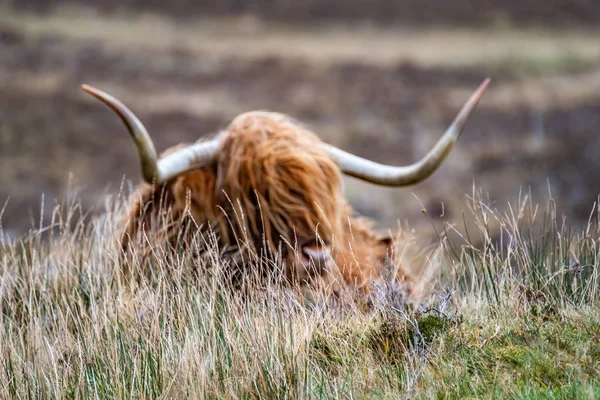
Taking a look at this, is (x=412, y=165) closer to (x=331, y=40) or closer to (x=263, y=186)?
(x=263, y=186)

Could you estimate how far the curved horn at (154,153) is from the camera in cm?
521

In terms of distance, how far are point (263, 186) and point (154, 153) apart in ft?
2.37

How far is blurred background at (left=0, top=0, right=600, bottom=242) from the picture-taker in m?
26.7

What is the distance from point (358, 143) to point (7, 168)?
37.6ft

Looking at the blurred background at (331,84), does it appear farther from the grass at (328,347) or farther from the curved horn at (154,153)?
the grass at (328,347)

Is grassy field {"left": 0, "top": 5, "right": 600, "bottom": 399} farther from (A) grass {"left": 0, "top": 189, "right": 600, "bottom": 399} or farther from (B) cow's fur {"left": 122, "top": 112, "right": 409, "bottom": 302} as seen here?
(B) cow's fur {"left": 122, "top": 112, "right": 409, "bottom": 302}

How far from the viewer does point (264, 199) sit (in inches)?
217

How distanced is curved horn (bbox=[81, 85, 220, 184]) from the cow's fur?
8cm

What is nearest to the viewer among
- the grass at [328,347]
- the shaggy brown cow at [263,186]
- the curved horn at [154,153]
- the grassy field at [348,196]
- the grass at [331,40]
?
the grass at [328,347]

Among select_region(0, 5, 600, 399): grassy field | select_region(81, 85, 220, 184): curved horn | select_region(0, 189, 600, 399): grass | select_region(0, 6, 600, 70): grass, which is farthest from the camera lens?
select_region(0, 6, 600, 70): grass

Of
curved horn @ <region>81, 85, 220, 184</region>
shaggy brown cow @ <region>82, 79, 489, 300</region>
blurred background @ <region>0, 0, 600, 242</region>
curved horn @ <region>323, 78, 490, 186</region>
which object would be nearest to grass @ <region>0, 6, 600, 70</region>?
blurred background @ <region>0, 0, 600, 242</region>

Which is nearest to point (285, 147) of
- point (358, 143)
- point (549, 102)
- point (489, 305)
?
A: point (489, 305)

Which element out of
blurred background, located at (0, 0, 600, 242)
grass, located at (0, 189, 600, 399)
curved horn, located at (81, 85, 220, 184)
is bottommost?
blurred background, located at (0, 0, 600, 242)

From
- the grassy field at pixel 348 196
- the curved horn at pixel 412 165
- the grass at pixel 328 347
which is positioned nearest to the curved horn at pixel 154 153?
the grassy field at pixel 348 196
